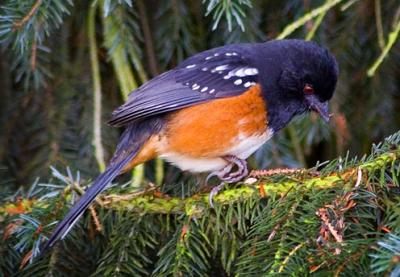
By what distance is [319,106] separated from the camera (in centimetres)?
267

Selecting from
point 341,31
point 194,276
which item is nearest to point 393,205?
point 194,276

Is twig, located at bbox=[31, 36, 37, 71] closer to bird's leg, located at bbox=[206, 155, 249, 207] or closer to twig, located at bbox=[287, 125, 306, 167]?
bird's leg, located at bbox=[206, 155, 249, 207]

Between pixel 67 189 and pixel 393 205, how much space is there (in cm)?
96

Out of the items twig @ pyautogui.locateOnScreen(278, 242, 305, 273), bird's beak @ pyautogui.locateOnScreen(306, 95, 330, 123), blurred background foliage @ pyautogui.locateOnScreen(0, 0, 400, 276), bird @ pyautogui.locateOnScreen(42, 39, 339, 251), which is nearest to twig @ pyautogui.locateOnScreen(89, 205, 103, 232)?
blurred background foliage @ pyautogui.locateOnScreen(0, 0, 400, 276)

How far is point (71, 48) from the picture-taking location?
3.09 meters

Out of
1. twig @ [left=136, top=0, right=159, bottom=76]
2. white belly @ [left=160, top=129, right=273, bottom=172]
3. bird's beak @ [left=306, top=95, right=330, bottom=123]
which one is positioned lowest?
white belly @ [left=160, top=129, right=273, bottom=172]

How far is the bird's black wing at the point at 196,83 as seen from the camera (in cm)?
263

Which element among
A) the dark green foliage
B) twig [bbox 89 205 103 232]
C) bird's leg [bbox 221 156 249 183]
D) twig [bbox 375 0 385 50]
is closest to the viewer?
the dark green foliage

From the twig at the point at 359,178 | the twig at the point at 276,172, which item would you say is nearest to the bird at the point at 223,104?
the twig at the point at 276,172

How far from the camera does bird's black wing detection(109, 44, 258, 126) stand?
2635 millimetres

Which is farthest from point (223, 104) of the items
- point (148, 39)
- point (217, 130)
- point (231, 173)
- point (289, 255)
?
point (289, 255)

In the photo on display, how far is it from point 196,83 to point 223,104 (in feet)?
0.45

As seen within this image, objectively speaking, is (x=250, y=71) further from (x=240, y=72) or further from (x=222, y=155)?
(x=222, y=155)

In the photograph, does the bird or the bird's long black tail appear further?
the bird
